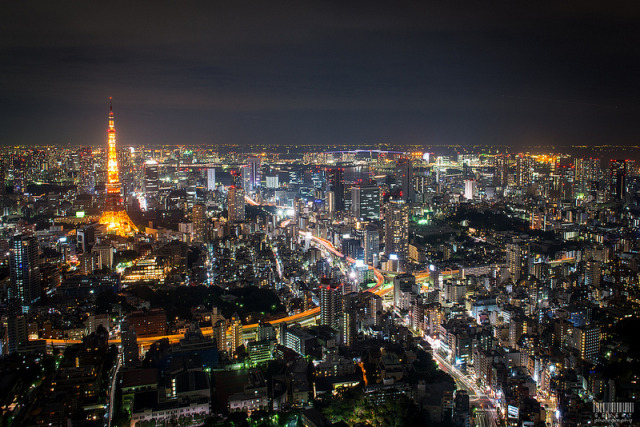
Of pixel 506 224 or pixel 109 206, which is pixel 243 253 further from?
pixel 506 224

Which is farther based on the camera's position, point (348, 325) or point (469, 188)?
point (469, 188)

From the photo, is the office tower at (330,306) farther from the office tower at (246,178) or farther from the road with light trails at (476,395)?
the office tower at (246,178)

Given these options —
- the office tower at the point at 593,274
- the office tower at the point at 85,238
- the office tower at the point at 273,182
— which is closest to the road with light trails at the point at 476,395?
the office tower at the point at 593,274

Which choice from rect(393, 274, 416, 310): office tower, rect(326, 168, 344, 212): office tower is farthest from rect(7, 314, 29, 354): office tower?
rect(326, 168, 344, 212): office tower

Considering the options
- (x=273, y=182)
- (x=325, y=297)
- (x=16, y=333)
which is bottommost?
(x=16, y=333)

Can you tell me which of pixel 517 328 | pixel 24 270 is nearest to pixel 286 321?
pixel 517 328

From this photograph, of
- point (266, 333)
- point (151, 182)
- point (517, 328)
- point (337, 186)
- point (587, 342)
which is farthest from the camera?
point (151, 182)

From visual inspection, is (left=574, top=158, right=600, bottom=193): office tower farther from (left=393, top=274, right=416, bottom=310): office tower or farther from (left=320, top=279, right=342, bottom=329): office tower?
(left=320, top=279, right=342, bottom=329): office tower

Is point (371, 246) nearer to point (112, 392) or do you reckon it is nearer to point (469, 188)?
point (469, 188)
